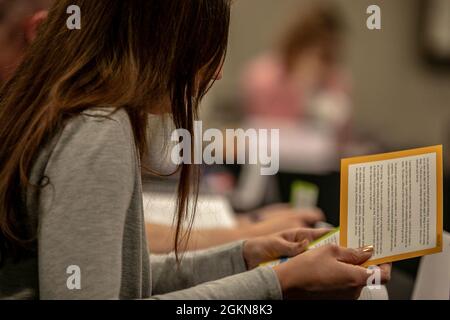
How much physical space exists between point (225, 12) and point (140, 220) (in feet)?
0.98

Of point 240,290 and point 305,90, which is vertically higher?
point 305,90

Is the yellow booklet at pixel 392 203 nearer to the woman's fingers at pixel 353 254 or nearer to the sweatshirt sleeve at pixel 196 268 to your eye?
the woman's fingers at pixel 353 254

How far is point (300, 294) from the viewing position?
95cm

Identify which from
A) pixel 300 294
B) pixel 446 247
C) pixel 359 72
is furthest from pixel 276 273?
pixel 359 72

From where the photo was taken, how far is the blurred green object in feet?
6.59

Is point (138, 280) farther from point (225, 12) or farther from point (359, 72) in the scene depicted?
point (359, 72)

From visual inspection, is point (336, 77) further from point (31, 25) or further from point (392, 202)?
point (392, 202)

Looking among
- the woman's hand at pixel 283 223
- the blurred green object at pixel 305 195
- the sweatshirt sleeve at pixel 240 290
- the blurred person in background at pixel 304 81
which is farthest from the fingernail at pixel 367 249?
the blurred person in background at pixel 304 81

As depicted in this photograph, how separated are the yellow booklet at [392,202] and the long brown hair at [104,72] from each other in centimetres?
24

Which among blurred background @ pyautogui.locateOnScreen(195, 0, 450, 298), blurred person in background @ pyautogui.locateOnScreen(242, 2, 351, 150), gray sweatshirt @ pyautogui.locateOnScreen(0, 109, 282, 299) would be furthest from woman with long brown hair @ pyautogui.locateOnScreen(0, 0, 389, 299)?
blurred person in background @ pyautogui.locateOnScreen(242, 2, 351, 150)

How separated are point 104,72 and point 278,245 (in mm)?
409

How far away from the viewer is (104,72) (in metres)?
0.91

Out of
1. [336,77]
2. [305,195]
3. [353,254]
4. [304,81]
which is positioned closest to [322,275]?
[353,254]
